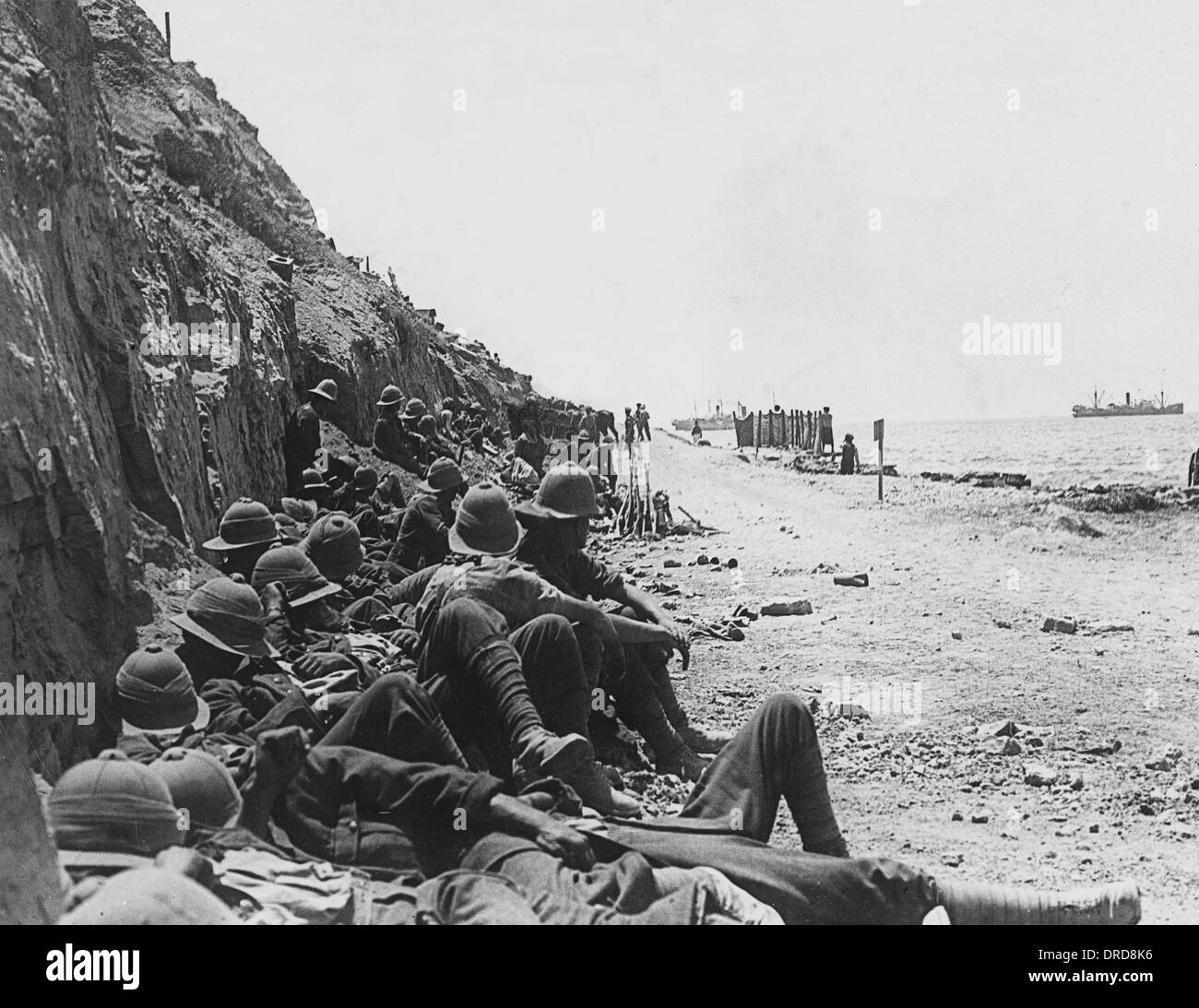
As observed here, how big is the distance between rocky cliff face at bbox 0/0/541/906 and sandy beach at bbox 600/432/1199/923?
11.8 ft

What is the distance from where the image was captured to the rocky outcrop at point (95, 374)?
4574 mm

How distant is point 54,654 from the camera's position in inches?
181

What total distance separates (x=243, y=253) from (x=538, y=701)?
43.9ft

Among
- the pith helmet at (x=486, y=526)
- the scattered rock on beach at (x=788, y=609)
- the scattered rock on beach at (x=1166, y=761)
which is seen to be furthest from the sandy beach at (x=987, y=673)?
the pith helmet at (x=486, y=526)

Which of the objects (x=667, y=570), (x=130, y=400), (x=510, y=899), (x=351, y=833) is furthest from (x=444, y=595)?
(x=667, y=570)

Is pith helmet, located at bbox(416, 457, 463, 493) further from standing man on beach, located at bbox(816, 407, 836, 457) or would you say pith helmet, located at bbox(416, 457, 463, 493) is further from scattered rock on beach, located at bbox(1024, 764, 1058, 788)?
standing man on beach, located at bbox(816, 407, 836, 457)

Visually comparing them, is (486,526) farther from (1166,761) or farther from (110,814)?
(1166,761)

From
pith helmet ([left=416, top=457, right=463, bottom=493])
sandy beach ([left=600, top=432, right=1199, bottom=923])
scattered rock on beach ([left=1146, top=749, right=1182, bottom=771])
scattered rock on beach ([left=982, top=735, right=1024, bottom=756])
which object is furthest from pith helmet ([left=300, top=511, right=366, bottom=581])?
scattered rock on beach ([left=1146, top=749, right=1182, bottom=771])

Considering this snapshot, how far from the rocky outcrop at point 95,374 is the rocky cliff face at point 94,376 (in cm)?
1

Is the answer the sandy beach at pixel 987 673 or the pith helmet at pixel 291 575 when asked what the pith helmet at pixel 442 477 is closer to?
the sandy beach at pixel 987 673

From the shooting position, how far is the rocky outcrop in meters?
4.57
